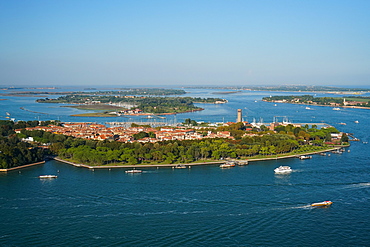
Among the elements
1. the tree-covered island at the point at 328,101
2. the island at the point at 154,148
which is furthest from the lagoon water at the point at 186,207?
the tree-covered island at the point at 328,101

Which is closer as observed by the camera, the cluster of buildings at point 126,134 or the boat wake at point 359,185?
the boat wake at point 359,185

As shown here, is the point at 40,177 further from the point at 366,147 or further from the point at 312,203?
the point at 366,147

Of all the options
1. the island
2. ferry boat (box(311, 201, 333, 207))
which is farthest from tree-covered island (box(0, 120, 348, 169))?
ferry boat (box(311, 201, 333, 207))

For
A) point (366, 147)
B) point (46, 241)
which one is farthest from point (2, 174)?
point (366, 147)

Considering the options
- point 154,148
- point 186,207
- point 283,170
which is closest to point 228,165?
point 283,170

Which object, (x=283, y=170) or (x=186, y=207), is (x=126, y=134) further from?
(x=186, y=207)

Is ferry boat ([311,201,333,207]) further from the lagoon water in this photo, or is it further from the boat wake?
the boat wake

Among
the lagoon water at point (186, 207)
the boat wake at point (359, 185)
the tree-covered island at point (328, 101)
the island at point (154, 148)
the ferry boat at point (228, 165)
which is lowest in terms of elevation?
the lagoon water at point (186, 207)

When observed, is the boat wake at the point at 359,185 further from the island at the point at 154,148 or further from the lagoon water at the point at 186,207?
the island at the point at 154,148
